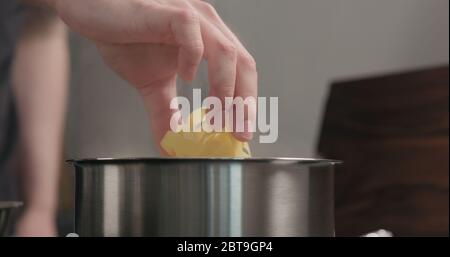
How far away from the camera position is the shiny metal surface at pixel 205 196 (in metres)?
0.41

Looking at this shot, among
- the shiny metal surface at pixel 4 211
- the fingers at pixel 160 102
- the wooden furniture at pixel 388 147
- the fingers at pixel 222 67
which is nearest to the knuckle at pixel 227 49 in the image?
the fingers at pixel 222 67

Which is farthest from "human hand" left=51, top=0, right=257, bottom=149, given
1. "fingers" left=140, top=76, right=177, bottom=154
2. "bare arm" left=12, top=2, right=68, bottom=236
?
"bare arm" left=12, top=2, right=68, bottom=236

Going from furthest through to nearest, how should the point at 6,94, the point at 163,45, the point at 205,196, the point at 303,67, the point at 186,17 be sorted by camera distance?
the point at 303,67, the point at 6,94, the point at 163,45, the point at 186,17, the point at 205,196

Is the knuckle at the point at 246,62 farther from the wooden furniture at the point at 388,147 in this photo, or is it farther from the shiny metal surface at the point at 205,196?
the wooden furniture at the point at 388,147

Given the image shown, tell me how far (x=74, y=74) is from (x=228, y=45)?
558 millimetres

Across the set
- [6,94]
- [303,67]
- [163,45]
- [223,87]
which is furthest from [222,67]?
[303,67]

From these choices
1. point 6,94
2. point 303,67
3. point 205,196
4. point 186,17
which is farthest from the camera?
point 303,67

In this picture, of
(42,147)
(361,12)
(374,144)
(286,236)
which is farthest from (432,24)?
(286,236)

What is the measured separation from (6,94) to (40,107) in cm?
6

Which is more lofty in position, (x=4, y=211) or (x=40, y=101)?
(x=40, y=101)

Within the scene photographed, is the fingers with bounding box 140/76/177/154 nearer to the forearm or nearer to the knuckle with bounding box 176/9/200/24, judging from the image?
the knuckle with bounding box 176/9/200/24

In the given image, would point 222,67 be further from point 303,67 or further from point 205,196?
point 303,67

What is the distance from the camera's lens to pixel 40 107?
3.50 ft
